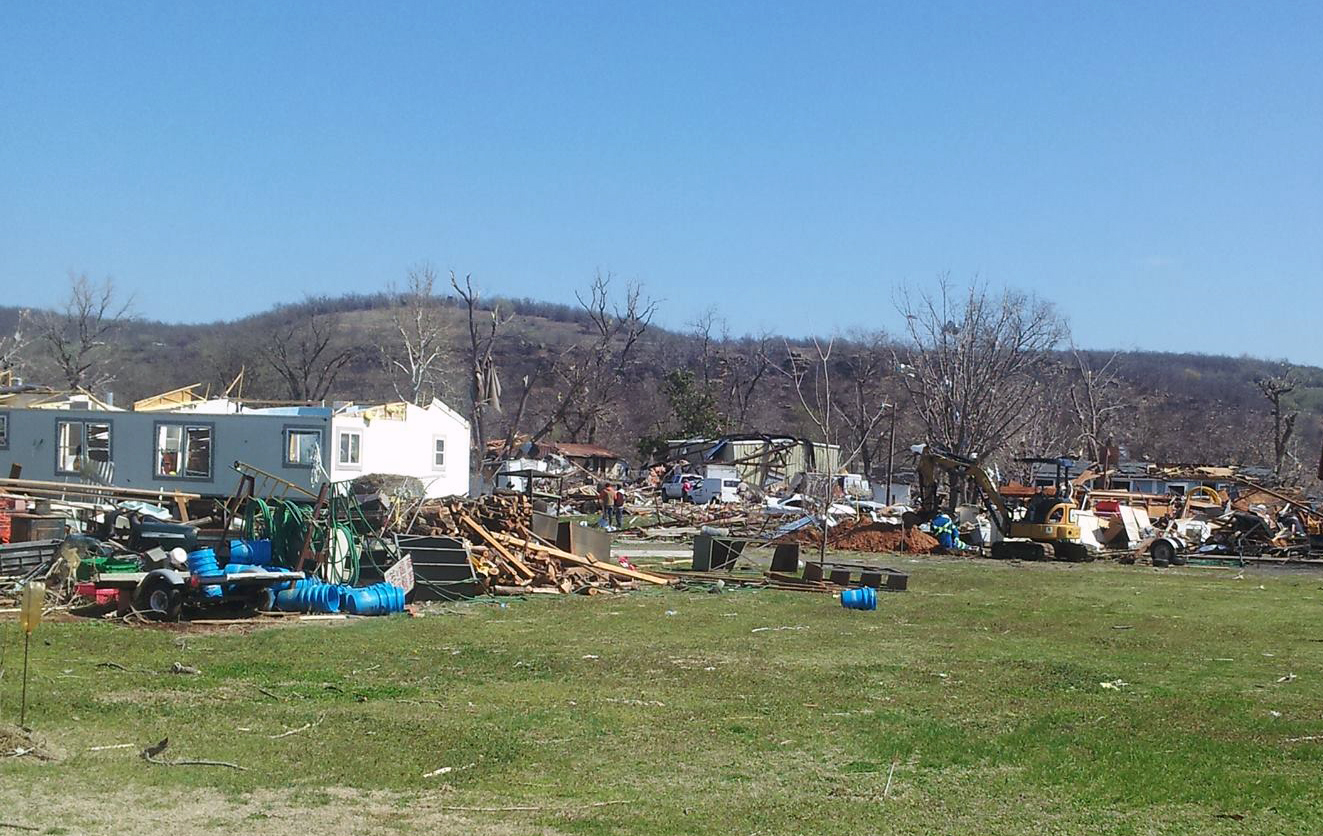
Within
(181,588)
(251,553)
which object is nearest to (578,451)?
(251,553)

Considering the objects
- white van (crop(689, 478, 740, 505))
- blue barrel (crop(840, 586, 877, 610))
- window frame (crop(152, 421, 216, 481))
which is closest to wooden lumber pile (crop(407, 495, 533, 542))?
blue barrel (crop(840, 586, 877, 610))

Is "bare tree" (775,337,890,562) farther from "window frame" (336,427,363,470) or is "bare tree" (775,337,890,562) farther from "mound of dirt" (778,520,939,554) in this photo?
"window frame" (336,427,363,470)

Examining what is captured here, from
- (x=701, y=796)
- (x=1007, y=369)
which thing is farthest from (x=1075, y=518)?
(x=701, y=796)

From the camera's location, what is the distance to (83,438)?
38062 mm

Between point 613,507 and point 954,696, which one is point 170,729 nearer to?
point 954,696

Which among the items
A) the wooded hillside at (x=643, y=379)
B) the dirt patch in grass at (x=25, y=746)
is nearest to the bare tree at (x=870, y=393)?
the wooded hillside at (x=643, y=379)

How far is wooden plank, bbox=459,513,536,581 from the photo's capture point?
22.2 m

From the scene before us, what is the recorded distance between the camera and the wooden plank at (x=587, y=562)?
23312 mm

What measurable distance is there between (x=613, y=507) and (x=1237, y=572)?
19.9m

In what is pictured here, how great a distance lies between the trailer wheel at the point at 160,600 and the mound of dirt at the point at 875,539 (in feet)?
74.1

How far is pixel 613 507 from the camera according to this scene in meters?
43.7

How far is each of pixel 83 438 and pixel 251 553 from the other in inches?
835

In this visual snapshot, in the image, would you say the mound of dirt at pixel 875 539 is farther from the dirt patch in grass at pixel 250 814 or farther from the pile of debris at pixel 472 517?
the dirt patch in grass at pixel 250 814

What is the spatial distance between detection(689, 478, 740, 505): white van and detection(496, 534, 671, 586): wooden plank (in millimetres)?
34573
